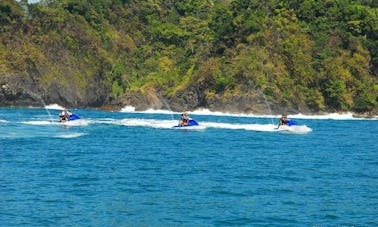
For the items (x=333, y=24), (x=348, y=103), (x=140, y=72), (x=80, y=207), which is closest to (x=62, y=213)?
(x=80, y=207)

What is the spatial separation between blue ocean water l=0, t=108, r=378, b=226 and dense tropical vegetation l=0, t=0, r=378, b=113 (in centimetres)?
6271

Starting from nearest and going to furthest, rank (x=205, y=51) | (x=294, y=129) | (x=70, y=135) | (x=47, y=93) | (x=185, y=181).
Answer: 1. (x=185, y=181)
2. (x=70, y=135)
3. (x=294, y=129)
4. (x=47, y=93)
5. (x=205, y=51)

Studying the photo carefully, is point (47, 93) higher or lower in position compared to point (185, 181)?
higher

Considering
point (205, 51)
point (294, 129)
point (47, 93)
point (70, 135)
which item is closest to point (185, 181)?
point (70, 135)

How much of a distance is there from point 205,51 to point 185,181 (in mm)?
105254

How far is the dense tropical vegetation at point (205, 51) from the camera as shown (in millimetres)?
120688

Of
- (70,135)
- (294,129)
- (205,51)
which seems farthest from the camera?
(205,51)

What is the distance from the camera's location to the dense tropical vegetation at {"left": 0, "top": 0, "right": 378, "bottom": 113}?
12069 centimetres

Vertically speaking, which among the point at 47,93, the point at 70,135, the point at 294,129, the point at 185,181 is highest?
the point at 47,93

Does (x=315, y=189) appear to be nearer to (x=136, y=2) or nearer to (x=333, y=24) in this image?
(x=333, y=24)

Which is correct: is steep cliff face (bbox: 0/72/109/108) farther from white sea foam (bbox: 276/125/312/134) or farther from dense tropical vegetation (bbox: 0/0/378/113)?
white sea foam (bbox: 276/125/312/134)

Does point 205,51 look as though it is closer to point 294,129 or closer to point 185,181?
point 294,129

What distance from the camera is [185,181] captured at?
1257 inches

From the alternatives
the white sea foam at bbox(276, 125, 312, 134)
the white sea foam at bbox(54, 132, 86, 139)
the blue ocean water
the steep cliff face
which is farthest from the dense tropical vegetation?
the blue ocean water
